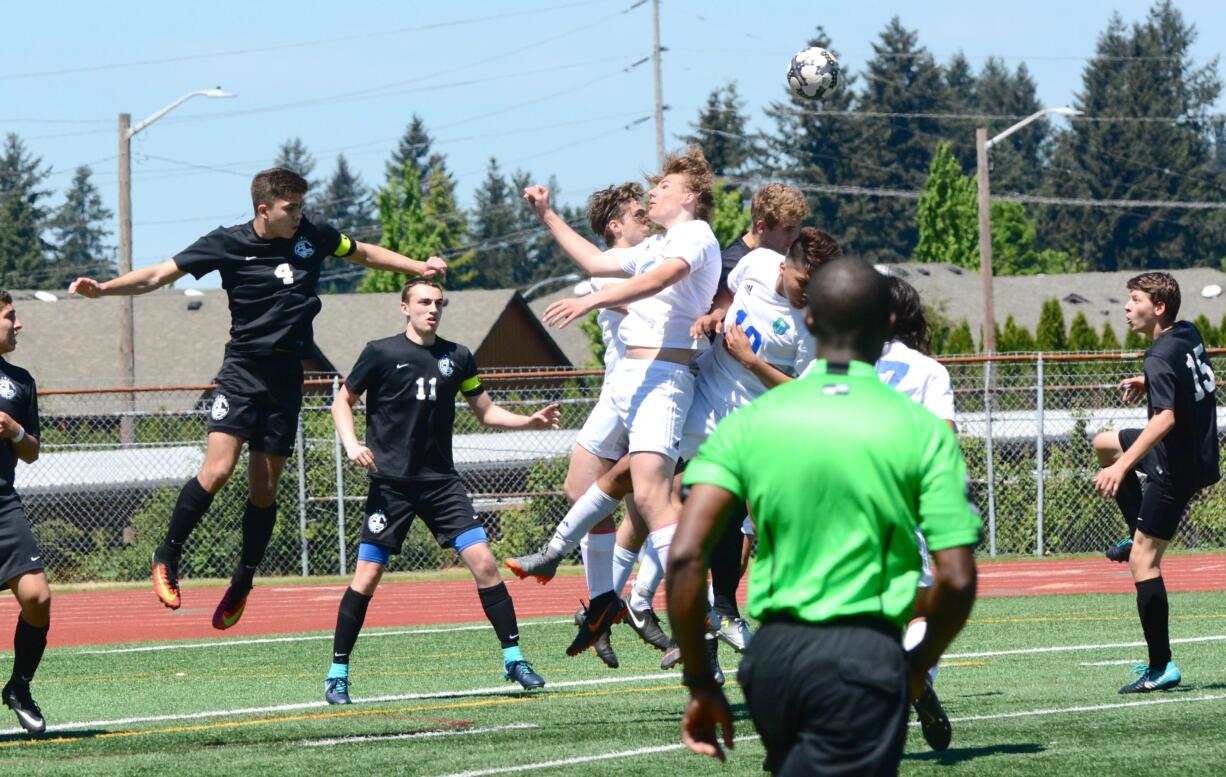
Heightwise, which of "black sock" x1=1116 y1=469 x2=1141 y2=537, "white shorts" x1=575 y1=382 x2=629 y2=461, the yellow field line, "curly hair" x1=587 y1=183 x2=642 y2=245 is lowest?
the yellow field line

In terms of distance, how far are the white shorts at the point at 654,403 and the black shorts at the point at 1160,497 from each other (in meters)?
2.38

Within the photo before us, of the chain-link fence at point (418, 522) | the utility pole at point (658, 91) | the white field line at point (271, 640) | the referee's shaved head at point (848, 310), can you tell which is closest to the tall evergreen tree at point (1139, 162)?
the utility pole at point (658, 91)

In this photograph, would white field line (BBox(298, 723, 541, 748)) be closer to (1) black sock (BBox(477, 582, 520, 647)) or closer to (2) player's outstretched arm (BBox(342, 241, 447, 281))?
(1) black sock (BBox(477, 582, 520, 647))

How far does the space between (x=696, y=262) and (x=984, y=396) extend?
44.2 ft

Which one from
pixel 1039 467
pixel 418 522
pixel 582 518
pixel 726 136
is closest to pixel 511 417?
pixel 582 518

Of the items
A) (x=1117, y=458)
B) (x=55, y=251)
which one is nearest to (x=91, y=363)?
(x=1117, y=458)

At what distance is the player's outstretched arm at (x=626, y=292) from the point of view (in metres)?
7.01

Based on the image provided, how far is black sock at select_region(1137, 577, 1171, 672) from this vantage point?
340 inches

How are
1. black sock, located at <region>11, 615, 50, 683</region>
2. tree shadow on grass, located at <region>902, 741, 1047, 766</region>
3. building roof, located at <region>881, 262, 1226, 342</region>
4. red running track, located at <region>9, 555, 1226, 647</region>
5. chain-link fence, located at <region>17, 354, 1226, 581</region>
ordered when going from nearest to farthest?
1. tree shadow on grass, located at <region>902, 741, 1047, 766</region>
2. black sock, located at <region>11, 615, 50, 683</region>
3. red running track, located at <region>9, 555, 1226, 647</region>
4. chain-link fence, located at <region>17, 354, 1226, 581</region>
5. building roof, located at <region>881, 262, 1226, 342</region>

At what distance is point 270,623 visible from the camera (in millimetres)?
15547

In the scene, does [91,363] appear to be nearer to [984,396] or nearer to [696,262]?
[984,396]

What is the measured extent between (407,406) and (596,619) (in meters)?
2.03

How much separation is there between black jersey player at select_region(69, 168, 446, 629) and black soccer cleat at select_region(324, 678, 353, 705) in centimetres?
61

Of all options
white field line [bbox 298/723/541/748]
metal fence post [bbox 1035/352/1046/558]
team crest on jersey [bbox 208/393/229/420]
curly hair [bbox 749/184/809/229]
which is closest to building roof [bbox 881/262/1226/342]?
metal fence post [bbox 1035/352/1046/558]
